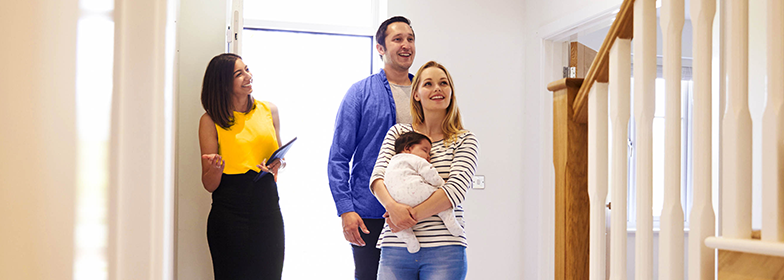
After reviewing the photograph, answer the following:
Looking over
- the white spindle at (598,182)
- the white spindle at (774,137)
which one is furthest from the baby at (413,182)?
the white spindle at (774,137)

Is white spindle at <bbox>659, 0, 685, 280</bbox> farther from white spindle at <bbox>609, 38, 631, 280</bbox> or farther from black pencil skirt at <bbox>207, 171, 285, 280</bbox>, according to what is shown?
black pencil skirt at <bbox>207, 171, 285, 280</bbox>

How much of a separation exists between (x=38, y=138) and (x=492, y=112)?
302cm

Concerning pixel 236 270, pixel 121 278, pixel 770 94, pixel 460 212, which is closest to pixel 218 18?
pixel 236 270

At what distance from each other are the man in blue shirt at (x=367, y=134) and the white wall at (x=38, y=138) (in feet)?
5.01

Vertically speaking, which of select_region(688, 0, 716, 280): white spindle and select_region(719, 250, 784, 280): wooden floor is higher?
select_region(688, 0, 716, 280): white spindle

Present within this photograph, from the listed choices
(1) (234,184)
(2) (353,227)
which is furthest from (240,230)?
(2) (353,227)

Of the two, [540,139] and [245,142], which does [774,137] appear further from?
[540,139]

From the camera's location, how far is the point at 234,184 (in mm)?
1942

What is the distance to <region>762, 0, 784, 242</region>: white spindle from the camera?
0.99 meters

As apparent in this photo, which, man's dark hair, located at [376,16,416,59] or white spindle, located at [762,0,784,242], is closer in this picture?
white spindle, located at [762,0,784,242]

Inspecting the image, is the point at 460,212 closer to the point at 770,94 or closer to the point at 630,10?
the point at 630,10

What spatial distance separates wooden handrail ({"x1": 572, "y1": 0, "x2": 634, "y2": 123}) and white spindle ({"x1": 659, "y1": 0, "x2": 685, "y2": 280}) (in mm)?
114

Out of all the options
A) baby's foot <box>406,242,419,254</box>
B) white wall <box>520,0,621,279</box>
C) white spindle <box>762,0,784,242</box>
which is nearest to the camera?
white spindle <box>762,0,784,242</box>

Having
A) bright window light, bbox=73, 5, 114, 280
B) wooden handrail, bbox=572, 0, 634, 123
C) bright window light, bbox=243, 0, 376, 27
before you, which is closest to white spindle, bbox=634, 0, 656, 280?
wooden handrail, bbox=572, 0, 634, 123
